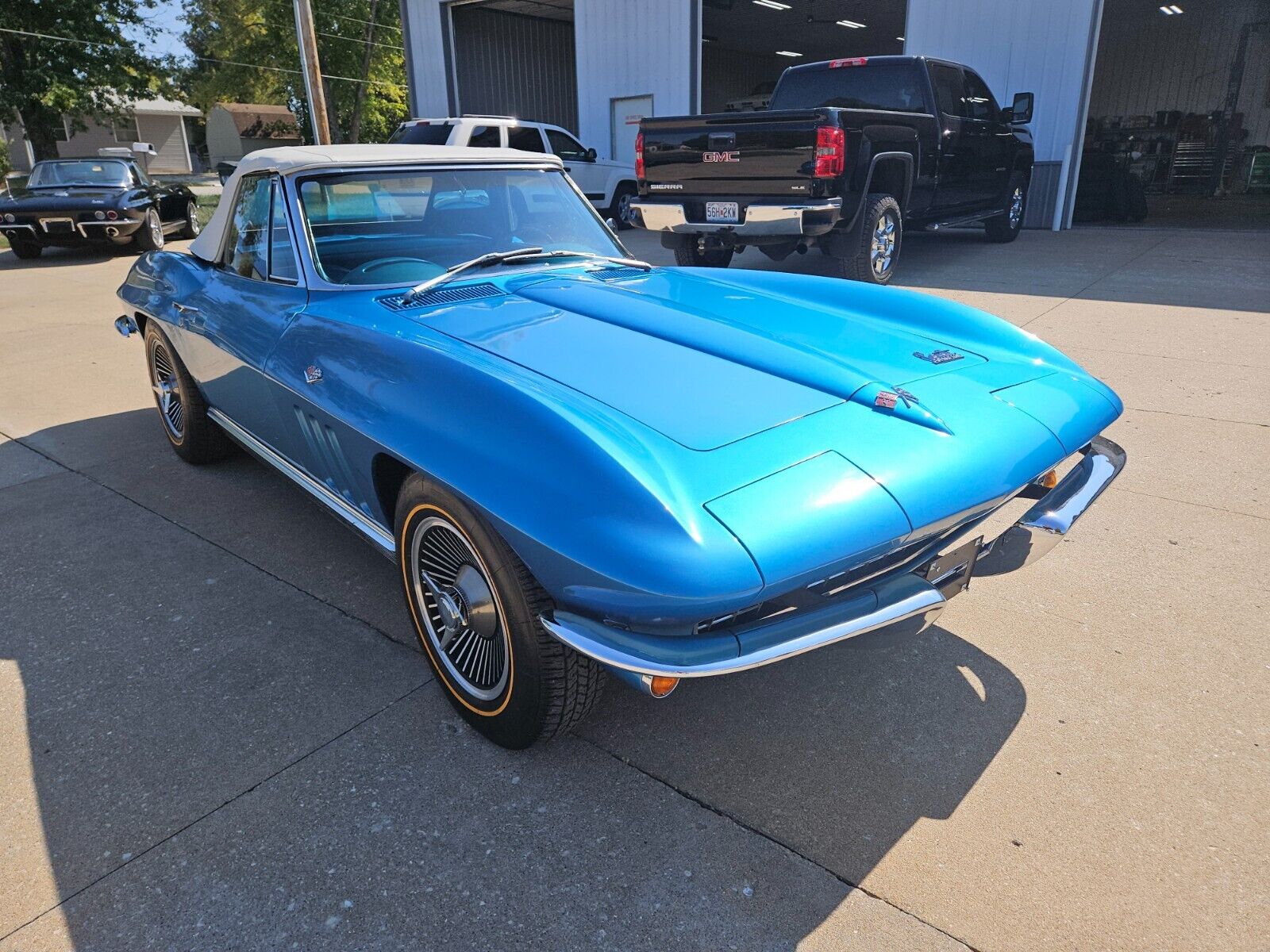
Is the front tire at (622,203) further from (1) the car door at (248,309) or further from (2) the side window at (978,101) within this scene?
(1) the car door at (248,309)

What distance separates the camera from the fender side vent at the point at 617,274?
→ 342 cm

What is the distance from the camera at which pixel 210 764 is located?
241 cm

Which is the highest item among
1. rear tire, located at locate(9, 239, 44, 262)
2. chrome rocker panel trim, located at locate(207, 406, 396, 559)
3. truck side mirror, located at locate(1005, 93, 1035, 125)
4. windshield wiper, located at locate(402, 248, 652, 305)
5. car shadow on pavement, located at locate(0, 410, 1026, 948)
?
truck side mirror, located at locate(1005, 93, 1035, 125)

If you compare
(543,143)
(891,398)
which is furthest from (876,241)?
(543,143)

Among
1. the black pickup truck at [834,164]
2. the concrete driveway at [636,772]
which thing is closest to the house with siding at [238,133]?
the black pickup truck at [834,164]

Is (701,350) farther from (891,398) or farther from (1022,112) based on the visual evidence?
(1022,112)

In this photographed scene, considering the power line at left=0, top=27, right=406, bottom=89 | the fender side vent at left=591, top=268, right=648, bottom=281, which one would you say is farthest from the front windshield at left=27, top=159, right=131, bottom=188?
the power line at left=0, top=27, right=406, bottom=89

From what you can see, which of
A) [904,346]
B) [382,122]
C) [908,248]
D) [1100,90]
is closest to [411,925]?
[904,346]

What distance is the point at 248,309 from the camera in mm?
3395

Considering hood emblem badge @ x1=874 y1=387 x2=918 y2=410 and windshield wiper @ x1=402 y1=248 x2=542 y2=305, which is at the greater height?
windshield wiper @ x1=402 y1=248 x2=542 y2=305

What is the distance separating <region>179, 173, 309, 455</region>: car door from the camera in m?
3.23

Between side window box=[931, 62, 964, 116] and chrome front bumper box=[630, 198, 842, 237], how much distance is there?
7.60ft

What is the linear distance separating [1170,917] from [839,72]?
8.99 meters

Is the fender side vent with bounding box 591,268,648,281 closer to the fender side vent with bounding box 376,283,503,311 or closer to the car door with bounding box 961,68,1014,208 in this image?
the fender side vent with bounding box 376,283,503,311
